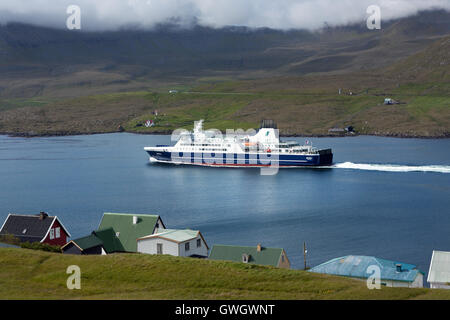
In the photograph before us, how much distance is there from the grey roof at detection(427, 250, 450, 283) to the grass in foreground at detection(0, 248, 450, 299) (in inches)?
283

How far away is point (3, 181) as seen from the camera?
7481 cm

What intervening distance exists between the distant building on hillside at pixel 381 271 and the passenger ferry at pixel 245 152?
50.4m

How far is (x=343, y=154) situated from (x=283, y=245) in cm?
5721

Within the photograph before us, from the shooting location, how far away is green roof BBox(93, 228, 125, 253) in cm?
3479

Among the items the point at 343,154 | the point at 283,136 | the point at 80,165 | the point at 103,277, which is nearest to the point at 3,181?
the point at 80,165

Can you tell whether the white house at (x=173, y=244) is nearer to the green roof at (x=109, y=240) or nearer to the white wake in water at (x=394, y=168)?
the green roof at (x=109, y=240)

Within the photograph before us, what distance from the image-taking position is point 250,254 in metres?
31.8

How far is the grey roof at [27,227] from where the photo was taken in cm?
3528

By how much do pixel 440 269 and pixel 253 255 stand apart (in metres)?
9.14

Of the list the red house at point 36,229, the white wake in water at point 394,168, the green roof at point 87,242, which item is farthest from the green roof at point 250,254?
the white wake in water at point 394,168

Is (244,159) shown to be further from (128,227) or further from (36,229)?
(36,229)

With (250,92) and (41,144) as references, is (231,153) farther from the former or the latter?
(250,92)

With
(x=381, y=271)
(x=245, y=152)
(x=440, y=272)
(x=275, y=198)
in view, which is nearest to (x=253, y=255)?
(x=381, y=271)

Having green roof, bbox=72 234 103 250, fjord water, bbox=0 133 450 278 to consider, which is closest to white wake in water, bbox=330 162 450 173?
→ fjord water, bbox=0 133 450 278
